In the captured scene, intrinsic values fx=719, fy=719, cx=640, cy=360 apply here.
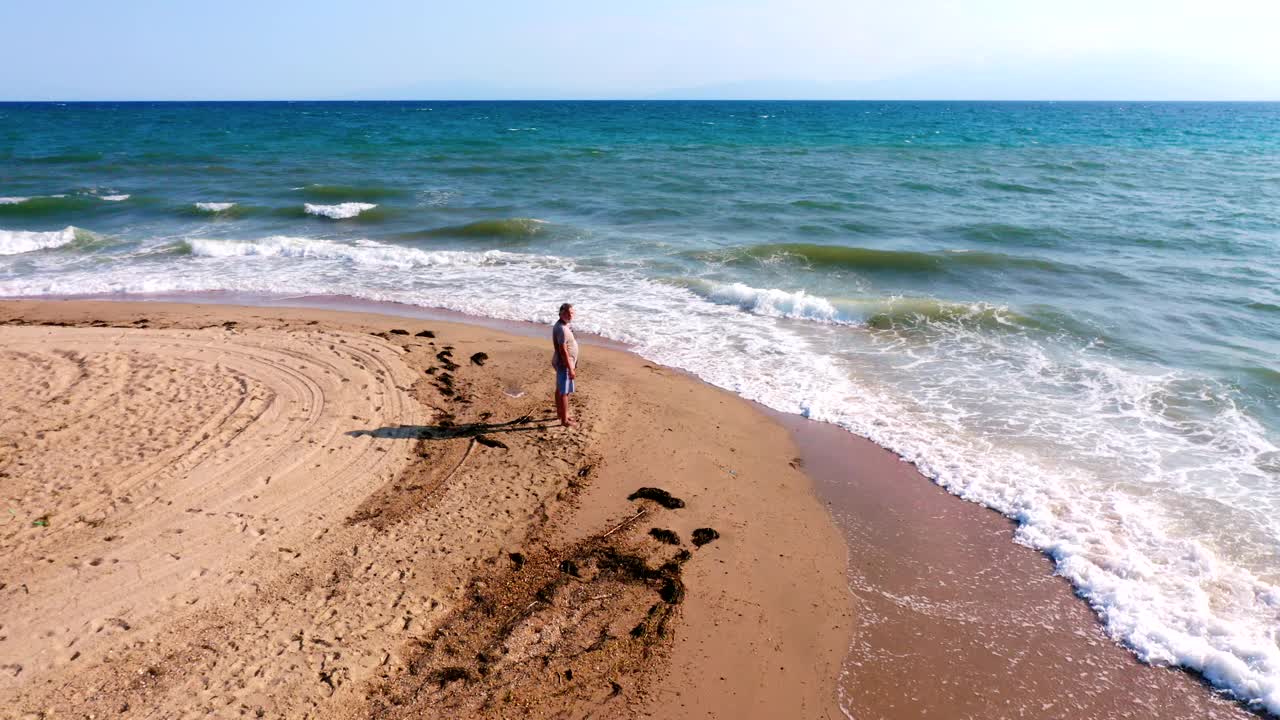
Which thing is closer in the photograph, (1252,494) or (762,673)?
(762,673)

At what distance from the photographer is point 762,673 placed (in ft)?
17.5

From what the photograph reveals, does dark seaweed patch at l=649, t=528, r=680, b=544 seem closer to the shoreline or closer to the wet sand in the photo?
the shoreline

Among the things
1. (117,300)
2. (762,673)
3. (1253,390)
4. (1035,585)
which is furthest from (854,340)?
(117,300)

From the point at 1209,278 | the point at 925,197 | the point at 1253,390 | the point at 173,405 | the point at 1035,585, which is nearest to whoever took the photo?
the point at 1035,585

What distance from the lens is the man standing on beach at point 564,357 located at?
8165 mm

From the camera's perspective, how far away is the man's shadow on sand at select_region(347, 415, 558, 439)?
828cm

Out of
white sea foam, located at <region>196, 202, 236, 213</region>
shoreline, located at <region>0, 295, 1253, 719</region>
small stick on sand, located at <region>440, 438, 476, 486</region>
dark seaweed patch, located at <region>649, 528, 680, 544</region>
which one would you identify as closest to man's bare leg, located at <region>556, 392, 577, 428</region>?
small stick on sand, located at <region>440, 438, 476, 486</region>

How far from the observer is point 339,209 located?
24.4m

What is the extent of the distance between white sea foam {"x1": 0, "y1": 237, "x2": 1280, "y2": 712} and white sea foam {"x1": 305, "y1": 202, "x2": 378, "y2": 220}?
638 cm

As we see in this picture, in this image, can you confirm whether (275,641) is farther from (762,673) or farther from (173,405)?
(173,405)

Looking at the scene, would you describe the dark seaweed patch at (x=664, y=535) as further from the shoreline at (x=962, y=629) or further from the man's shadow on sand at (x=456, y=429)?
the man's shadow on sand at (x=456, y=429)

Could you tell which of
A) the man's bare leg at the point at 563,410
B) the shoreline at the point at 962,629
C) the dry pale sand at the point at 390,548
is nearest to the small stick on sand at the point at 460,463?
the dry pale sand at the point at 390,548

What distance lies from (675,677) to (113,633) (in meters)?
4.09

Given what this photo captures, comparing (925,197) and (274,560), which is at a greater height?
(925,197)
